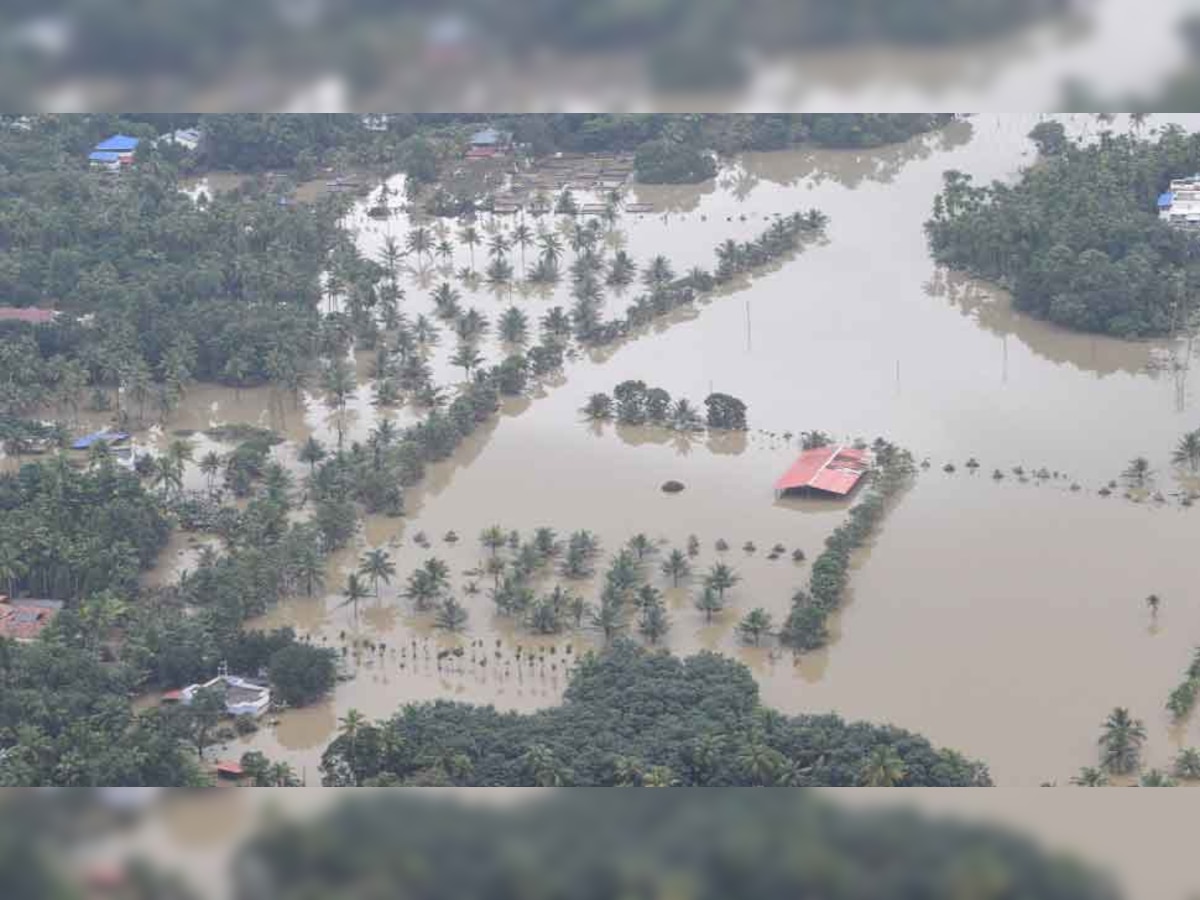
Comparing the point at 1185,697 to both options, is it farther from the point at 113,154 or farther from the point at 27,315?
the point at 113,154

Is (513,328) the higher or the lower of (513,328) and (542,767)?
the higher

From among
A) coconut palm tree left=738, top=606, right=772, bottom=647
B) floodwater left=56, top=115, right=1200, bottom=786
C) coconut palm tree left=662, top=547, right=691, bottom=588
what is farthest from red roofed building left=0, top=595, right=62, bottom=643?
coconut palm tree left=738, top=606, right=772, bottom=647

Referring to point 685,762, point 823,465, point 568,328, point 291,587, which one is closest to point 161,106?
point 685,762

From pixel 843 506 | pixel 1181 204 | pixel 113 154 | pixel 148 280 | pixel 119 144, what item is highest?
pixel 119 144

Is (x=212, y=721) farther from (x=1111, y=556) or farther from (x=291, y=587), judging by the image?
(x=1111, y=556)

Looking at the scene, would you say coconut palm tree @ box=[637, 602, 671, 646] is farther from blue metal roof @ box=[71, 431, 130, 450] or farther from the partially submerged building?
the partially submerged building

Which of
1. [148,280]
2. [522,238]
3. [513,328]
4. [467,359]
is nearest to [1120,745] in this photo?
[467,359]
